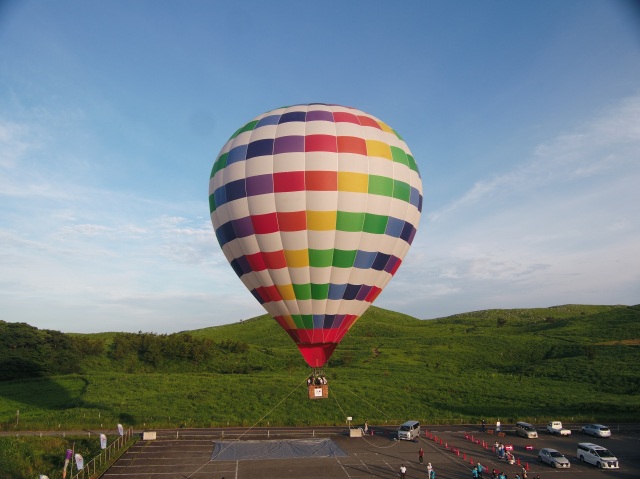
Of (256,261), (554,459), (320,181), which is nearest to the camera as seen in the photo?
(320,181)

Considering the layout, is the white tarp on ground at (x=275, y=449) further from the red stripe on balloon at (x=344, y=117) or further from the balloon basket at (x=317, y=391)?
the red stripe on balloon at (x=344, y=117)

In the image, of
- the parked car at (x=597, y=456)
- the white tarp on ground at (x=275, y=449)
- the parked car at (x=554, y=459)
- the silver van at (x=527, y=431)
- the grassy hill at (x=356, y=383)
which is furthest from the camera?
the grassy hill at (x=356, y=383)

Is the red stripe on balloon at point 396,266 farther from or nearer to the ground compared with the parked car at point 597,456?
farther from the ground

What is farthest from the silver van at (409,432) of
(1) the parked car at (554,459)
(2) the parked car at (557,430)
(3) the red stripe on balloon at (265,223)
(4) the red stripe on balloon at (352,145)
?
(4) the red stripe on balloon at (352,145)

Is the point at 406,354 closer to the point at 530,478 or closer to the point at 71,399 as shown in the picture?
the point at 71,399

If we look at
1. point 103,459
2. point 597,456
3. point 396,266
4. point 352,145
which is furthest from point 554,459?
point 103,459

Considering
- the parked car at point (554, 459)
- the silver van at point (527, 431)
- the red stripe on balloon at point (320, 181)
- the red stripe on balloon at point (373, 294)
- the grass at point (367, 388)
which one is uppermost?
the red stripe on balloon at point (320, 181)

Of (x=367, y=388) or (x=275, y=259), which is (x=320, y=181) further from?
(x=367, y=388)
